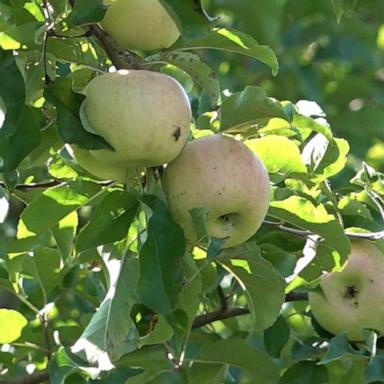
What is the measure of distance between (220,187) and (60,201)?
268 millimetres

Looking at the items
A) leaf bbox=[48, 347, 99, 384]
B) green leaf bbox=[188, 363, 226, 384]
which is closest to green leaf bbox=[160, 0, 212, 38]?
leaf bbox=[48, 347, 99, 384]

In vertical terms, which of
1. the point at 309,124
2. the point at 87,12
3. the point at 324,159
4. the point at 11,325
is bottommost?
the point at 11,325

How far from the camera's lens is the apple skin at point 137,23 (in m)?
1.48

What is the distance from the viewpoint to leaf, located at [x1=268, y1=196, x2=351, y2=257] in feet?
5.21

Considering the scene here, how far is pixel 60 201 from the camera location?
1.57 meters

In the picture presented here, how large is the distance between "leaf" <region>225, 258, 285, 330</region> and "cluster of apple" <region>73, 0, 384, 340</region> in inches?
3.3

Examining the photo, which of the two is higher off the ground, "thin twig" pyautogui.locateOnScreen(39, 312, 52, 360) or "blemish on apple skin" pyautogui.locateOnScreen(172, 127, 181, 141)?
"blemish on apple skin" pyautogui.locateOnScreen(172, 127, 181, 141)

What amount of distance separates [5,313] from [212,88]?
0.59 m

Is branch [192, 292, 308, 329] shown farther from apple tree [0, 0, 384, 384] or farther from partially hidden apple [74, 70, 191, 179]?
partially hidden apple [74, 70, 191, 179]

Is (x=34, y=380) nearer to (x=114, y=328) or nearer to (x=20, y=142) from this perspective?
(x=114, y=328)

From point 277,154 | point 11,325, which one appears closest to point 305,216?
point 277,154

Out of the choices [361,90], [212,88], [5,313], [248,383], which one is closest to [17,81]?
[212,88]

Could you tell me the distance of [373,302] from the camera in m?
1.92

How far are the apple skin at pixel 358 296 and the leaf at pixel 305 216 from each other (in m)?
0.30
